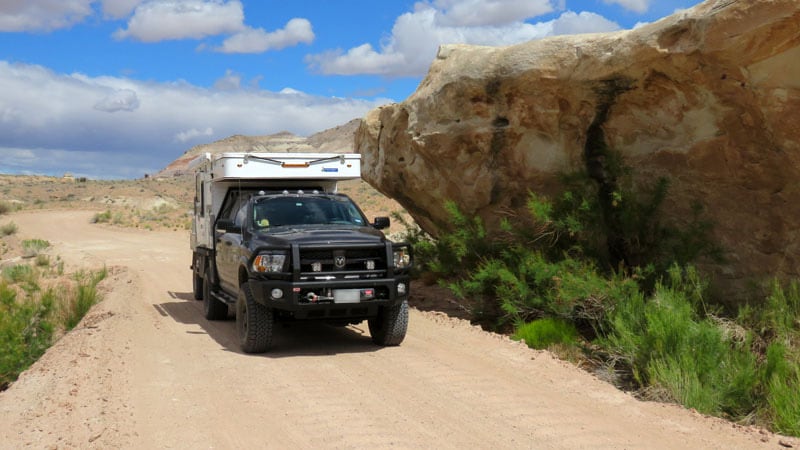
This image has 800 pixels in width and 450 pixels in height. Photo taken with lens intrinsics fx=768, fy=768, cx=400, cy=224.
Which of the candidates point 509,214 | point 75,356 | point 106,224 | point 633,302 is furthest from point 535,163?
point 106,224

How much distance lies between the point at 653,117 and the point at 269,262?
17.6 feet

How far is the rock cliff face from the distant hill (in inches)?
3519

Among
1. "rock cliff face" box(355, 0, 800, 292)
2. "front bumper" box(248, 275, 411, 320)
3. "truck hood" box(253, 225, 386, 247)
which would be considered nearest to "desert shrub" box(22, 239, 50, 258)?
"rock cliff face" box(355, 0, 800, 292)

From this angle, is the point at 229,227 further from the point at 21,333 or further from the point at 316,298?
the point at 21,333

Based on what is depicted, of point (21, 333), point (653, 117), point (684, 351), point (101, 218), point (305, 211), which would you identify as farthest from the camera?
point (101, 218)

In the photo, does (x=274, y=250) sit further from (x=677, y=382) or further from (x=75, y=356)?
(x=677, y=382)

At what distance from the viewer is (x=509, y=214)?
11836 mm

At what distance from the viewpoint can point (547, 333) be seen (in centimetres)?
957

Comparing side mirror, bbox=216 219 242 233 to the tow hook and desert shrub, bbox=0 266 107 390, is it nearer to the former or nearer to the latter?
the tow hook

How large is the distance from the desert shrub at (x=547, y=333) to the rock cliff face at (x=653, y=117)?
2216mm

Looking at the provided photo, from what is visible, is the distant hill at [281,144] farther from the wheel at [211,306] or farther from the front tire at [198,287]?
the wheel at [211,306]

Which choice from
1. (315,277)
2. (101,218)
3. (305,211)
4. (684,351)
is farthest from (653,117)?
(101,218)

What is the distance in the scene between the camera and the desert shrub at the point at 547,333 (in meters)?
9.45

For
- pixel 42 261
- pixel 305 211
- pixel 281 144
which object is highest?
pixel 281 144
